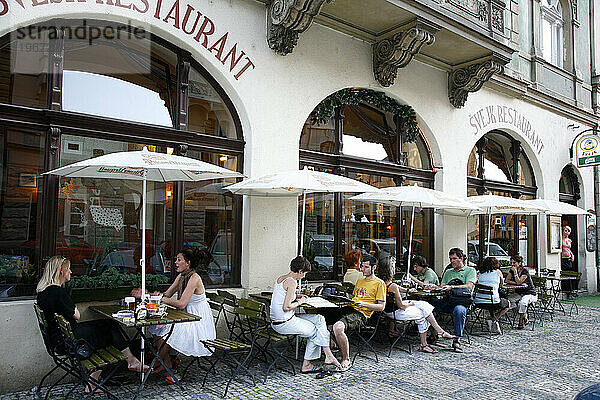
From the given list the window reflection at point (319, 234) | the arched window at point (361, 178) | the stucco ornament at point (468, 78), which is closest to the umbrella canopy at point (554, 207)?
the arched window at point (361, 178)

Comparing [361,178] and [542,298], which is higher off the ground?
[361,178]

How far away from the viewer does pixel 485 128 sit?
12023mm

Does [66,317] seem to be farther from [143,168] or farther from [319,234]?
[319,234]

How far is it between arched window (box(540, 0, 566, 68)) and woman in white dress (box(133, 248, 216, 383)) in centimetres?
1263

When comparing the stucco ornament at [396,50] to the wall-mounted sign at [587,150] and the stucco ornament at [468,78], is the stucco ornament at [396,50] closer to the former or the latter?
the stucco ornament at [468,78]

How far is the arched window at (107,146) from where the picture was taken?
19.3 ft

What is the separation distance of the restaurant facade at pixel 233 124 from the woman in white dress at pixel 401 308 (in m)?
1.62

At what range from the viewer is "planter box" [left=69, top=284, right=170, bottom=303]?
593cm

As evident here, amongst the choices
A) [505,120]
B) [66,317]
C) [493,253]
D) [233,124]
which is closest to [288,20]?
[233,124]

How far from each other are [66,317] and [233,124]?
3.74 m

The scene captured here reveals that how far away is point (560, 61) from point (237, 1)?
38.5 ft

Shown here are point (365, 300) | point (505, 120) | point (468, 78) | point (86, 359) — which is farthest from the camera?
point (505, 120)

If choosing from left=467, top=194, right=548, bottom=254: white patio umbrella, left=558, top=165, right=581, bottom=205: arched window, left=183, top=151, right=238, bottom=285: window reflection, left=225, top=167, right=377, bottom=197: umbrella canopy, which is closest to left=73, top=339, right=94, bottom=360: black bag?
left=183, top=151, right=238, bottom=285: window reflection

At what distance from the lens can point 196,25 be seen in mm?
7109
